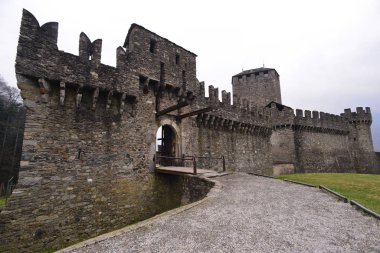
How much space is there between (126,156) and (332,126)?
2612 centimetres

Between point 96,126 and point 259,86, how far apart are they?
23.0m

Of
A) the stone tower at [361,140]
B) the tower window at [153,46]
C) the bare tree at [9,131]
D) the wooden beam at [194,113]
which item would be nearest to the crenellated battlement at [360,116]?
the stone tower at [361,140]

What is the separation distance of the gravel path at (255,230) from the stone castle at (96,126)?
4754 millimetres

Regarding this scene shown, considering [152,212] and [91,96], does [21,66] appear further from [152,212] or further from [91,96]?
[152,212]

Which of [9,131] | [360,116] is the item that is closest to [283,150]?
[360,116]

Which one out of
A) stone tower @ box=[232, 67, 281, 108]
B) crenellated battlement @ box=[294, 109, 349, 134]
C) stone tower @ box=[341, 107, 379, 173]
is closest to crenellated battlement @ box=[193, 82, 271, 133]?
crenellated battlement @ box=[294, 109, 349, 134]

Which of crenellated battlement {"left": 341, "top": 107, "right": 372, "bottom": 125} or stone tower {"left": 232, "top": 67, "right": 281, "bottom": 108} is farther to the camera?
crenellated battlement {"left": 341, "top": 107, "right": 372, "bottom": 125}

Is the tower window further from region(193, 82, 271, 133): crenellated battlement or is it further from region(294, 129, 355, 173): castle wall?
region(294, 129, 355, 173): castle wall

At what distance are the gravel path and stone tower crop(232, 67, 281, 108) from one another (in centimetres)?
2165

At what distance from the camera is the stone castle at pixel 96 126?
755 cm

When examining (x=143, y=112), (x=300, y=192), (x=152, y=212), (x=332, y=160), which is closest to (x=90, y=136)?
(x=143, y=112)

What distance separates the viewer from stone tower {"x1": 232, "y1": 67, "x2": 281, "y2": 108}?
27125 millimetres

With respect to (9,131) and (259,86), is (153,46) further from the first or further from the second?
(9,131)

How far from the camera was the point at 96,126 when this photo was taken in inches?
367
